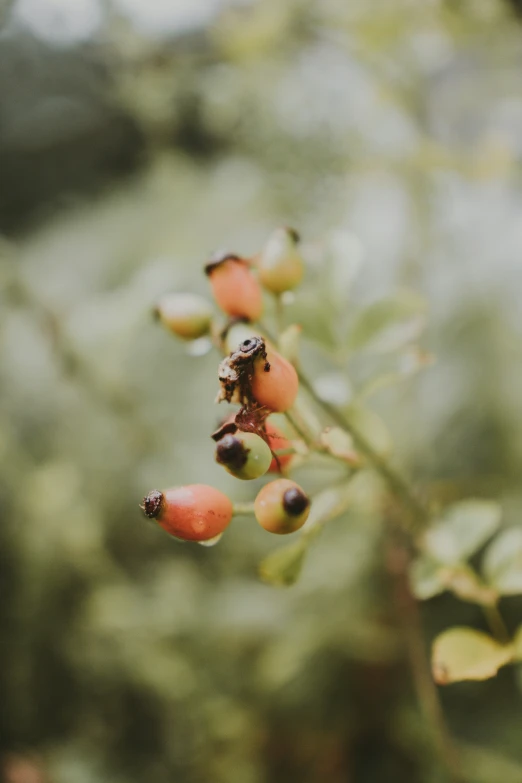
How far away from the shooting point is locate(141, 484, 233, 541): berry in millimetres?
444

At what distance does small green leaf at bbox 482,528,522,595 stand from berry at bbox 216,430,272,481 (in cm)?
35

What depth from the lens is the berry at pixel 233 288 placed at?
0.53 meters

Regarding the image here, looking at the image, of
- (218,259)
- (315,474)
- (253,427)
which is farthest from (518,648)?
(315,474)

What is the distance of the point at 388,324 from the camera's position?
68 centimetres

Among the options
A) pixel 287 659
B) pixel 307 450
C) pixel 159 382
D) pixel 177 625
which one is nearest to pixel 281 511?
pixel 307 450

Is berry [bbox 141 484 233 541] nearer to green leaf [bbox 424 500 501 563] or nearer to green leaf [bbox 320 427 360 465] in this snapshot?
green leaf [bbox 320 427 360 465]

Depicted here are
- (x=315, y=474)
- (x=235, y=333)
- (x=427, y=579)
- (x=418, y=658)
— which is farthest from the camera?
(x=315, y=474)

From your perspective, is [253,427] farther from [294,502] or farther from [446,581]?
[446,581]

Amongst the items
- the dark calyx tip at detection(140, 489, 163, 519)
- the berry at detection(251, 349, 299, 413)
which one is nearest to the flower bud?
the berry at detection(251, 349, 299, 413)

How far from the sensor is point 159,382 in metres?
2.02

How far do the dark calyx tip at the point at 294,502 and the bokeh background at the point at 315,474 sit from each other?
0.66 m

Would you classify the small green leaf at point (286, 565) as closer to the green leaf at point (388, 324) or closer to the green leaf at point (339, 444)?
the green leaf at point (339, 444)

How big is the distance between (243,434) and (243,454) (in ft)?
0.06

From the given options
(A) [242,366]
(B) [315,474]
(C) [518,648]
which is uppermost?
(B) [315,474]
